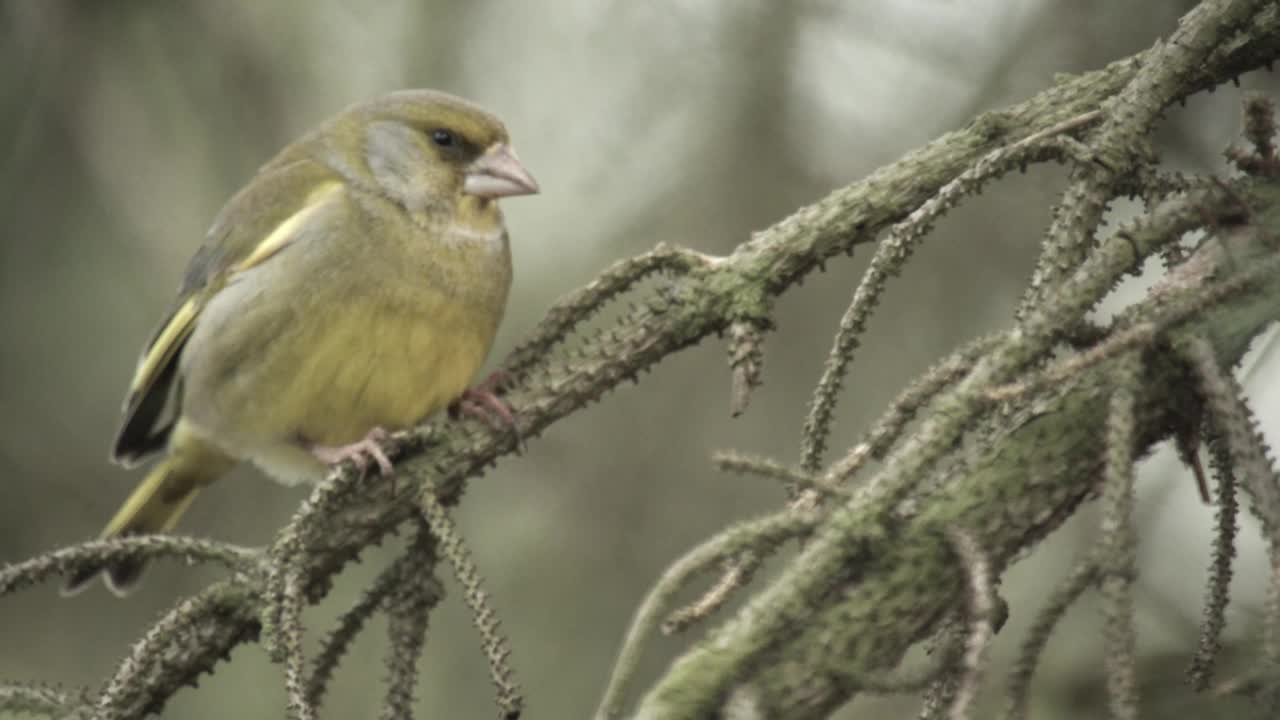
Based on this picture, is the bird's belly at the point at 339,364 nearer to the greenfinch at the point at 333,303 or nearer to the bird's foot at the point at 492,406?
the greenfinch at the point at 333,303

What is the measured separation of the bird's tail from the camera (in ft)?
13.8

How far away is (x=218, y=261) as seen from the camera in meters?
4.12

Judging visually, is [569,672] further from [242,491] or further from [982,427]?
[982,427]

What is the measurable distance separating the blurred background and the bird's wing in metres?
1.07

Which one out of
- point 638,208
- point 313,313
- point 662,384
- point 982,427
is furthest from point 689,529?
point 982,427

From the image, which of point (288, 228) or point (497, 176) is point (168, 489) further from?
point (497, 176)

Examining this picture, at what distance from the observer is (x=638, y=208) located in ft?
18.7

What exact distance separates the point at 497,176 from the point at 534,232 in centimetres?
182

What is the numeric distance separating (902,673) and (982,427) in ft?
1.85

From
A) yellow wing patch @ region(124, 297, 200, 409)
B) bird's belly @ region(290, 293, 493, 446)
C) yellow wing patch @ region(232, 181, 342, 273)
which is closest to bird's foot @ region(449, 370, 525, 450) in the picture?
bird's belly @ region(290, 293, 493, 446)

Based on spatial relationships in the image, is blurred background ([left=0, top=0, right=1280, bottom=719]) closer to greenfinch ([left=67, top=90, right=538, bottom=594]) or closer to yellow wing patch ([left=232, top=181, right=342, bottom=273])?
greenfinch ([left=67, top=90, right=538, bottom=594])

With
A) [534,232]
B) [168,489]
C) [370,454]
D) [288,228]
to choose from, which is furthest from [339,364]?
[534,232]

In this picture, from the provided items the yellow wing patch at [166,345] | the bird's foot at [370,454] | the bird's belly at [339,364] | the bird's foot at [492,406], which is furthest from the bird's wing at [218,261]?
the bird's foot at [370,454]

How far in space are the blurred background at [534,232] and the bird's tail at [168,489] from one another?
2.70 feet
